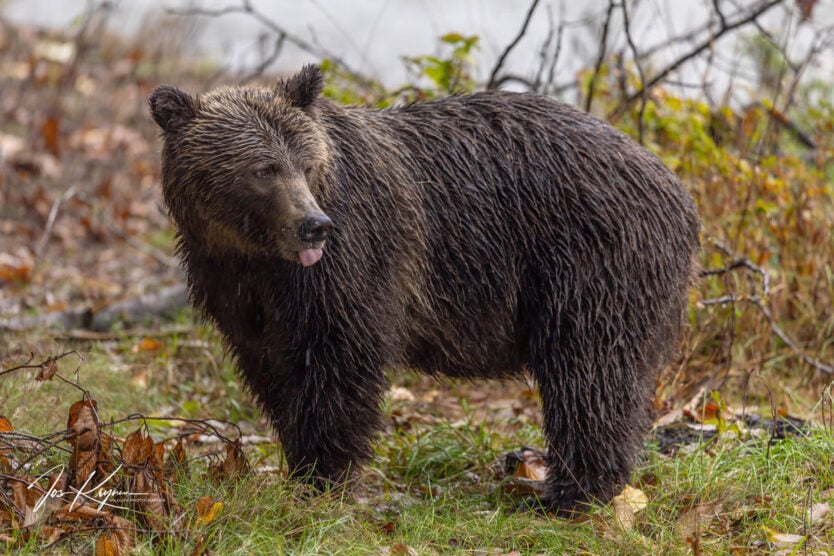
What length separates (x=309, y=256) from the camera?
13.4 ft

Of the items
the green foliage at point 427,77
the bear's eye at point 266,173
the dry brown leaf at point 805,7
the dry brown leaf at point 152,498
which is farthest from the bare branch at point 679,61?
the dry brown leaf at point 152,498

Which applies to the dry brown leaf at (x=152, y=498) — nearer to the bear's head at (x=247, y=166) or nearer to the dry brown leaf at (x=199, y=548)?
the dry brown leaf at (x=199, y=548)

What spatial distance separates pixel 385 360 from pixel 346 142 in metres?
1.04

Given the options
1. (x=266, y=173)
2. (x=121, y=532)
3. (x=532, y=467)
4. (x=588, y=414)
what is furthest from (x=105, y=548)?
(x=532, y=467)

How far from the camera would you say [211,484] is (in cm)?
433

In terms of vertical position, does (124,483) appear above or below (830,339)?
below

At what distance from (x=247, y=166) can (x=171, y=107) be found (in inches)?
17.7

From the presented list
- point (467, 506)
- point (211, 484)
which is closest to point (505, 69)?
point (467, 506)

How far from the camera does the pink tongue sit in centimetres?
407

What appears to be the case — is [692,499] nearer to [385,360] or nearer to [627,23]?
[385,360]

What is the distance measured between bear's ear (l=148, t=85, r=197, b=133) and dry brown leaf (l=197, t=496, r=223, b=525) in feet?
5.30

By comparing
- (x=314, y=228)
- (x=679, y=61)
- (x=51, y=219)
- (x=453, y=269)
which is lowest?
(x=51, y=219)

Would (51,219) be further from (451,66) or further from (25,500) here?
(25,500)

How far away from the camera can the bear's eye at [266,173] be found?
13.7 ft
